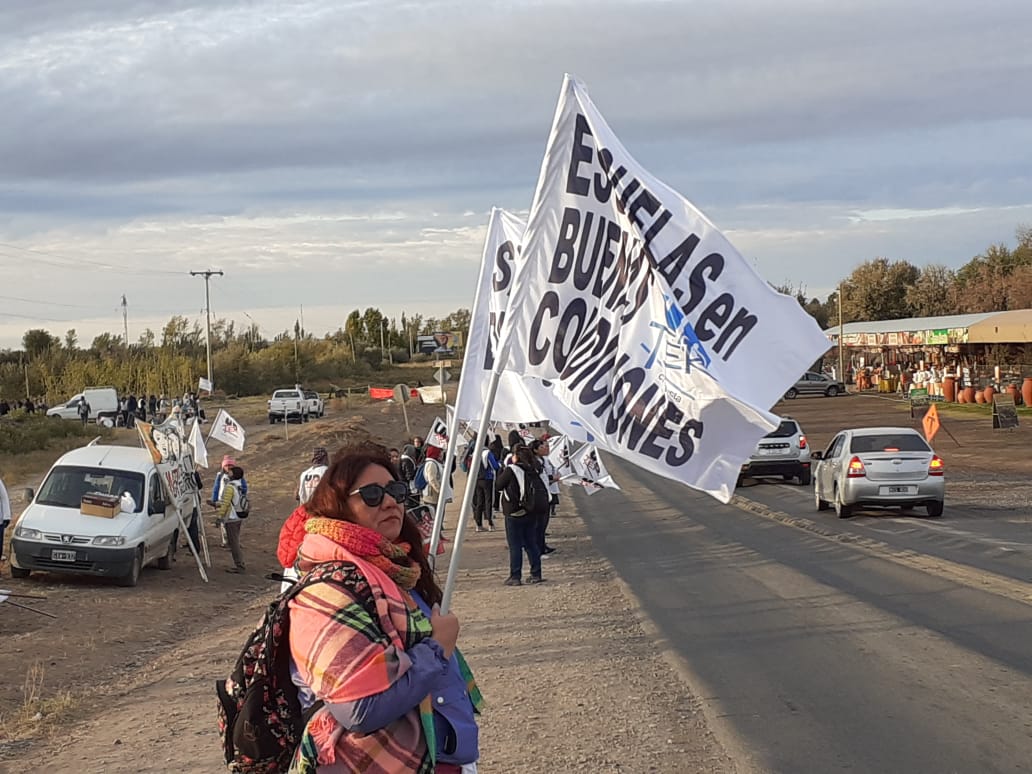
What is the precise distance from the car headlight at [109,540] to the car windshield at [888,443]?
1207cm

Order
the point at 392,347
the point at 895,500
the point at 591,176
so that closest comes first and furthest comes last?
the point at 591,176, the point at 895,500, the point at 392,347

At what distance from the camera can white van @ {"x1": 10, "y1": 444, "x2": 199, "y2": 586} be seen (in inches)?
630

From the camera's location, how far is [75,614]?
14.4 metres

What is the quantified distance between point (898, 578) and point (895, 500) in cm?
722

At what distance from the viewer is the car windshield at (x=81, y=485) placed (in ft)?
55.8

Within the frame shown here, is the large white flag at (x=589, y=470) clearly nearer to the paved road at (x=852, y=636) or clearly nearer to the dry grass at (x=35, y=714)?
the paved road at (x=852, y=636)

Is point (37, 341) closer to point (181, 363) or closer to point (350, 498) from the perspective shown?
point (181, 363)

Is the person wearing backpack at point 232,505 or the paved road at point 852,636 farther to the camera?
the person wearing backpack at point 232,505

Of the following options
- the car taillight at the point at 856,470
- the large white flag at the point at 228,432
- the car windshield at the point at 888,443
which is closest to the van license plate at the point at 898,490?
the car taillight at the point at 856,470

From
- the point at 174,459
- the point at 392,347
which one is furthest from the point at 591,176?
the point at 392,347

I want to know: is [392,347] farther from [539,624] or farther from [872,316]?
[539,624]

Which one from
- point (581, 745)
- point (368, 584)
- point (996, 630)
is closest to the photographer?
point (368, 584)

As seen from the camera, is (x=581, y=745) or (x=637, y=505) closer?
(x=581, y=745)

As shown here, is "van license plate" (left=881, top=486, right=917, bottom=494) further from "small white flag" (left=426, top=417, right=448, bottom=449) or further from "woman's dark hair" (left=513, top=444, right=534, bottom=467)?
"small white flag" (left=426, top=417, right=448, bottom=449)
